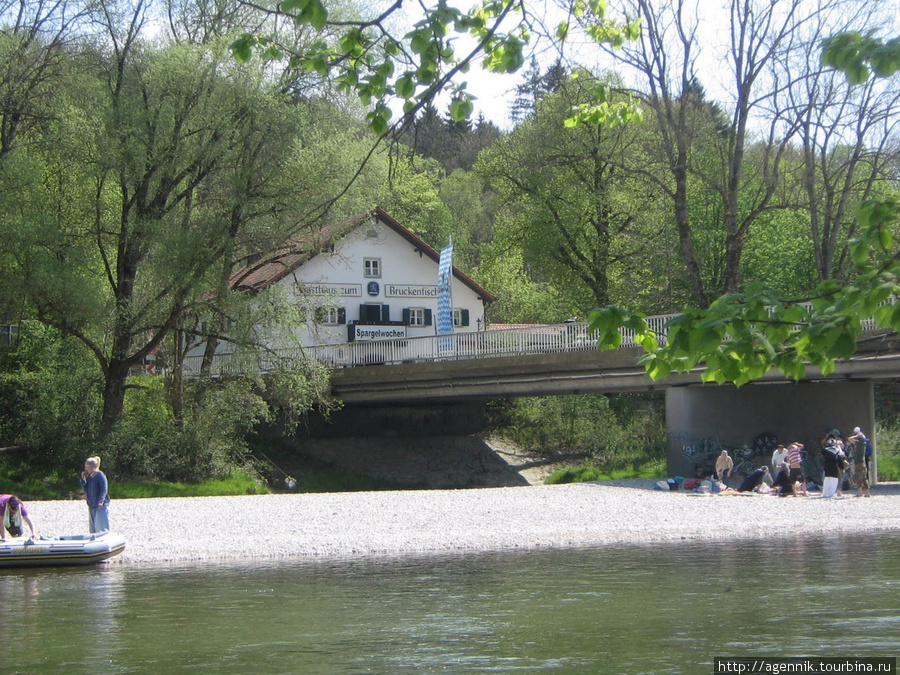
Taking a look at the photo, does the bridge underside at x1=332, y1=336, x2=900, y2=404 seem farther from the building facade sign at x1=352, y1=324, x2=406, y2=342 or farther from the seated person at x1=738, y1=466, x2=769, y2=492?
the building facade sign at x1=352, y1=324, x2=406, y2=342

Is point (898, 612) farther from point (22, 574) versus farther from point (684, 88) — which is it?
point (684, 88)

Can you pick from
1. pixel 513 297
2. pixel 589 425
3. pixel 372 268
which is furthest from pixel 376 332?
pixel 513 297

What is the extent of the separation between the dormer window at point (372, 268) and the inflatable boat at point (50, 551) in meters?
33.3

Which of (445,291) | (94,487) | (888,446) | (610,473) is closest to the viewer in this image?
(94,487)

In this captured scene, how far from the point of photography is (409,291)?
51000 millimetres

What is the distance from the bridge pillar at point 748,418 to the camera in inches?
1249

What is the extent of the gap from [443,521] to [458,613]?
998 cm

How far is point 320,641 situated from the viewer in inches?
440

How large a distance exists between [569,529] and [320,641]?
1047 cm

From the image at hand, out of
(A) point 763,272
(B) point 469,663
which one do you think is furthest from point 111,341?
(A) point 763,272

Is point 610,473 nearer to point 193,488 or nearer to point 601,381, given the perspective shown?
point 601,381

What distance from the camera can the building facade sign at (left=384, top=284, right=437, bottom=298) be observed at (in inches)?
1980

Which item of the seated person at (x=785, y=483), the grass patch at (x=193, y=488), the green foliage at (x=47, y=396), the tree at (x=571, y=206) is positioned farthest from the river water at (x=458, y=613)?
the tree at (x=571, y=206)

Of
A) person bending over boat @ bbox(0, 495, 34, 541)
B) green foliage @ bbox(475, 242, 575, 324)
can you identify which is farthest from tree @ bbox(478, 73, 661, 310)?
person bending over boat @ bbox(0, 495, 34, 541)
